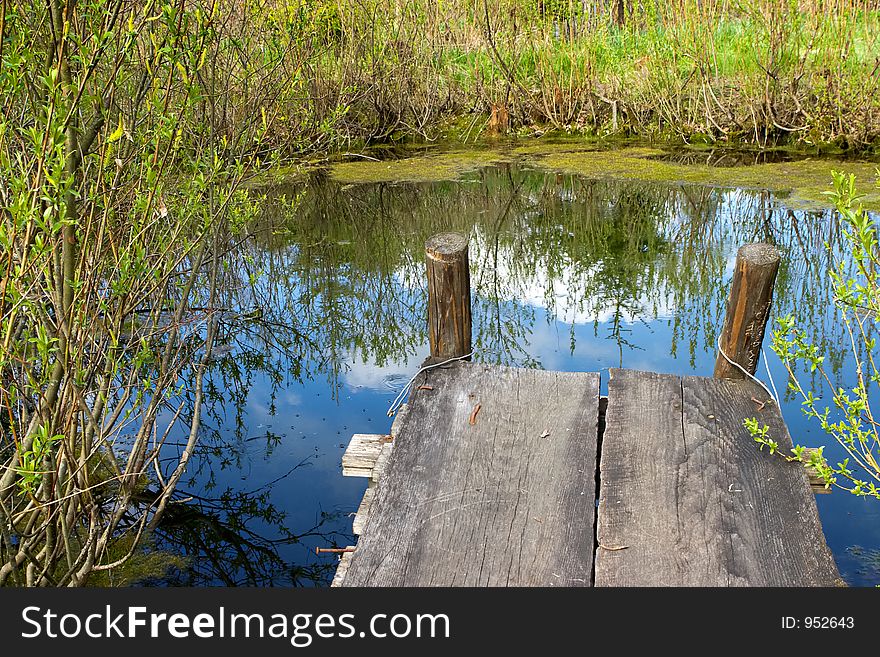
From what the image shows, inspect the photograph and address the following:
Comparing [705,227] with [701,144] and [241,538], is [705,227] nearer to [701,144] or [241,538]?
[701,144]

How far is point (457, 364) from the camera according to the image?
3379 millimetres

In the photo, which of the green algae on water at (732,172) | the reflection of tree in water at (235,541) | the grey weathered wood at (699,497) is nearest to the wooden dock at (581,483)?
the grey weathered wood at (699,497)

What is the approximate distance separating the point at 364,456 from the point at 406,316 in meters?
2.52

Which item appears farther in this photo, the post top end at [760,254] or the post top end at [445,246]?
the post top end at [445,246]

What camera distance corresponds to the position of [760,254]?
3051 mm

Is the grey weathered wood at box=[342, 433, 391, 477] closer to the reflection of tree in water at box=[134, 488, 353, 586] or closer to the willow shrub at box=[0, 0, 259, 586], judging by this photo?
the reflection of tree in water at box=[134, 488, 353, 586]

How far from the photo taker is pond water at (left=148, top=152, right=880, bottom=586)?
352 centimetres

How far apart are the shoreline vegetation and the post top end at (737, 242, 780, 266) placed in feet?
6.32

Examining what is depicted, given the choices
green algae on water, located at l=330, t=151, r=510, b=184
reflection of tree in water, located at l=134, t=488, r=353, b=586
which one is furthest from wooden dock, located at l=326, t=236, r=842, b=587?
green algae on water, located at l=330, t=151, r=510, b=184

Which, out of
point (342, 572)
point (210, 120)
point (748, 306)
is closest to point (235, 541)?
point (342, 572)

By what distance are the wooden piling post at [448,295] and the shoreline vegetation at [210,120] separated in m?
0.85

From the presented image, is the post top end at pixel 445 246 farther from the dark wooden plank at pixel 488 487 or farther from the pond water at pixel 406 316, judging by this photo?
the pond water at pixel 406 316

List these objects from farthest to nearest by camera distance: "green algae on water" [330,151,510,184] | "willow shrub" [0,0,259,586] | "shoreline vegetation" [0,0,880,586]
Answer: "green algae on water" [330,151,510,184] → "shoreline vegetation" [0,0,880,586] → "willow shrub" [0,0,259,586]

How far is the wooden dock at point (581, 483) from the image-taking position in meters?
2.27
